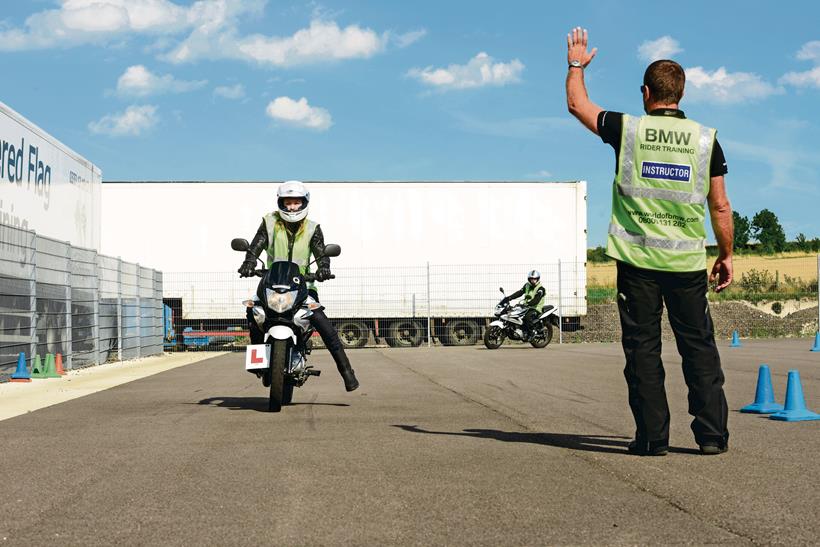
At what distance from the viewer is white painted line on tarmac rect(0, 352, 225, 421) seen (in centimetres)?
945

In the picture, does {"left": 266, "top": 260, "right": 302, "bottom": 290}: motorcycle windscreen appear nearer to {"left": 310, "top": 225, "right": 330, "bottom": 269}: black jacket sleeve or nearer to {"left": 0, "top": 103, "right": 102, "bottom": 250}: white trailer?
{"left": 310, "top": 225, "right": 330, "bottom": 269}: black jacket sleeve

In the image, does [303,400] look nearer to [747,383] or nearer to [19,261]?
[747,383]

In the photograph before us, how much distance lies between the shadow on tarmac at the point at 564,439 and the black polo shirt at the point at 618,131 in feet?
4.98

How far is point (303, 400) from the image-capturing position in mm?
9320

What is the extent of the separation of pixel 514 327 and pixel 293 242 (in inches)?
584

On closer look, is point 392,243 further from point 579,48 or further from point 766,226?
point 766,226

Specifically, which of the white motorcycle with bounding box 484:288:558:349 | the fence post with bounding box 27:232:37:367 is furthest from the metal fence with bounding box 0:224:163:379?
the white motorcycle with bounding box 484:288:558:349

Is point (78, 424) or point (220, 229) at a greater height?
point (220, 229)

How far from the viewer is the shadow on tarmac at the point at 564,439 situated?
5.57m

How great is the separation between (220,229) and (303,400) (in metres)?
17.5

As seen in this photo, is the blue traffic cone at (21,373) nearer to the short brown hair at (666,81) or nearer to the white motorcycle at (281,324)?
the white motorcycle at (281,324)

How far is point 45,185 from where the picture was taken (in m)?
15.8

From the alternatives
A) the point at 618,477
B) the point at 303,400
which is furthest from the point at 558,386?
the point at 618,477

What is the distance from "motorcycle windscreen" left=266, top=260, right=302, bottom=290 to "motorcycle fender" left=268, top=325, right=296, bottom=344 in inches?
14.1
